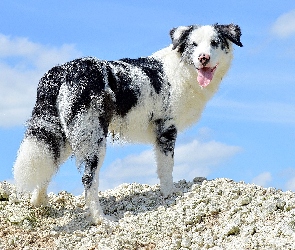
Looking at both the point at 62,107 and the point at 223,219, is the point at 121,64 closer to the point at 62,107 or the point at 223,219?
the point at 62,107

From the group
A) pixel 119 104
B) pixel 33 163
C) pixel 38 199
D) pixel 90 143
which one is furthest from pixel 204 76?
pixel 38 199

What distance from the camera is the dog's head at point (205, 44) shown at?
8.48m

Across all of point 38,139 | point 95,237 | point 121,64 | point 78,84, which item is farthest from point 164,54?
point 95,237

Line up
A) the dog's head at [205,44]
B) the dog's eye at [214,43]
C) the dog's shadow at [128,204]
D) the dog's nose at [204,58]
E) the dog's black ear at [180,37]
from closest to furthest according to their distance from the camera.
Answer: the dog's shadow at [128,204] → the dog's nose at [204,58] → the dog's head at [205,44] → the dog's eye at [214,43] → the dog's black ear at [180,37]

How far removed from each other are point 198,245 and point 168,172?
175 cm

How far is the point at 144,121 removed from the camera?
331 inches

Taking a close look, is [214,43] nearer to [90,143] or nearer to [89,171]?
[90,143]

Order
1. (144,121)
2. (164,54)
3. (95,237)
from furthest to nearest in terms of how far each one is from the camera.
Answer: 1. (164,54)
2. (144,121)
3. (95,237)

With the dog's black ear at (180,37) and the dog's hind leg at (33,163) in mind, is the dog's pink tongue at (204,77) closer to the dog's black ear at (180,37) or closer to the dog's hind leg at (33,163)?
the dog's black ear at (180,37)

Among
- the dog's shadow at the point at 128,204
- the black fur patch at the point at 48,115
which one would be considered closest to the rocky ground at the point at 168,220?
the dog's shadow at the point at 128,204

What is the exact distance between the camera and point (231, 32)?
8914 mm

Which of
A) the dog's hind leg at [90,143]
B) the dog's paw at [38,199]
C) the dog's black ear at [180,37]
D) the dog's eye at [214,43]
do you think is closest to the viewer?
the dog's hind leg at [90,143]

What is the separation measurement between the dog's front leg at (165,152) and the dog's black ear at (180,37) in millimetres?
1142

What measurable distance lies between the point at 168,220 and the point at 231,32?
119 inches
